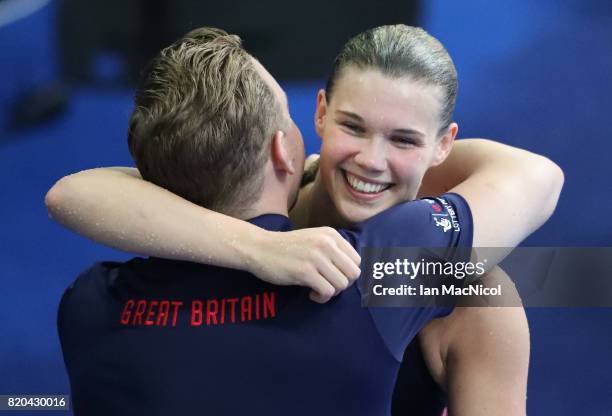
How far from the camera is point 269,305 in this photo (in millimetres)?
978

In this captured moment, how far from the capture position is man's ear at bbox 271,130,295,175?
1.05m

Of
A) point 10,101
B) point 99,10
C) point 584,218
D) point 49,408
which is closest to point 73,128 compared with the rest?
point 10,101

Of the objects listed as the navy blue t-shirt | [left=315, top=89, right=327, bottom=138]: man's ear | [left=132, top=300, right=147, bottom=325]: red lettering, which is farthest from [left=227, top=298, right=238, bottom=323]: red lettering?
[left=315, top=89, right=327, bottom=138]: man's ear

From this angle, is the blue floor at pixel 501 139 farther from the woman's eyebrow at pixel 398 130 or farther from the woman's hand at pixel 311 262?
the woman's hand at pixel 311 262

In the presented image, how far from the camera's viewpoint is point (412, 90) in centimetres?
129

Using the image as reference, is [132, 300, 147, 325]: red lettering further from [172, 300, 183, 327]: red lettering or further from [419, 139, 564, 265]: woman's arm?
[419, 139, 564, 265]: woman's arm

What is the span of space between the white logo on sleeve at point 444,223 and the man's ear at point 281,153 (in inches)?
8.0

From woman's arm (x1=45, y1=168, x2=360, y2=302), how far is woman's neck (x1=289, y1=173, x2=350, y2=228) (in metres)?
0.40

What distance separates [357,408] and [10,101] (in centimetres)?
243

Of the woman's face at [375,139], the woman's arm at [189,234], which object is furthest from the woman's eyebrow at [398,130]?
the woman's arm at [189,234]

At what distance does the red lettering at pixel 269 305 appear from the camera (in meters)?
0.97

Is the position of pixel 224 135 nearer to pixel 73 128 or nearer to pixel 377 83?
pixel 377 83

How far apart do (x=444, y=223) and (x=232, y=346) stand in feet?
1.09

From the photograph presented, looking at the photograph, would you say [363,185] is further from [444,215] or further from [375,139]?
[444,215]
